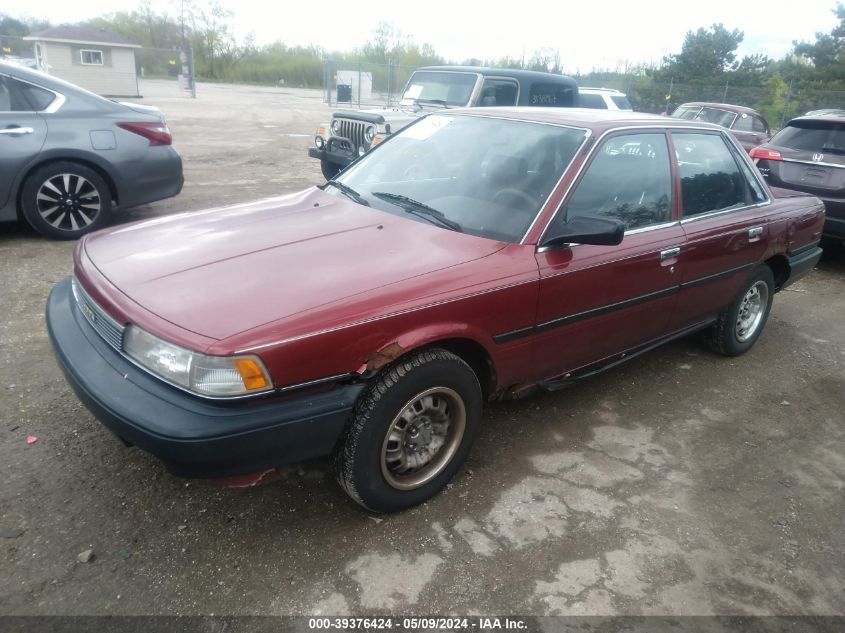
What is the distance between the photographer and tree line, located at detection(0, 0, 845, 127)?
2922cm

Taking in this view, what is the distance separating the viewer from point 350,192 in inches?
141

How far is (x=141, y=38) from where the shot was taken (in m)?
55.7

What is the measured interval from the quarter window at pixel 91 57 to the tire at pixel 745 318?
31.5 m

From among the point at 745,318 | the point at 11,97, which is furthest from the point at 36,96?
the point at 745,318

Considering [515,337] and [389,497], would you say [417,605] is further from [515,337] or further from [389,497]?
[515,337]

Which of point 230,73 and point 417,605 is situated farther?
point 230,73

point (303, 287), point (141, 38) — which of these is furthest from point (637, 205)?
point (141, 38)

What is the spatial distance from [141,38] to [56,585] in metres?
63.8

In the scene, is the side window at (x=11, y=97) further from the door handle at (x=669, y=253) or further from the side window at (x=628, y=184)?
the door handle at (x=669, y=253)

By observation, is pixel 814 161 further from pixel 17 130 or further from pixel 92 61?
pixel 92 61

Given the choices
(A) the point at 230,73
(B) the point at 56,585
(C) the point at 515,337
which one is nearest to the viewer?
(B) the point at 56,585

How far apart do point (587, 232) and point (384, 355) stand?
1112 mm

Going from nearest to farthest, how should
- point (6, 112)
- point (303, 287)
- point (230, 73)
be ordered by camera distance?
point (303, 287)
point (6, 112)
point (230, 73)

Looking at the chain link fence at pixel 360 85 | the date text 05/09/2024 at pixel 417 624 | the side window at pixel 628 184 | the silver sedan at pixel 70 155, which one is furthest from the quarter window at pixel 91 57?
the date text 05/09/2024 at pixel 417 624
